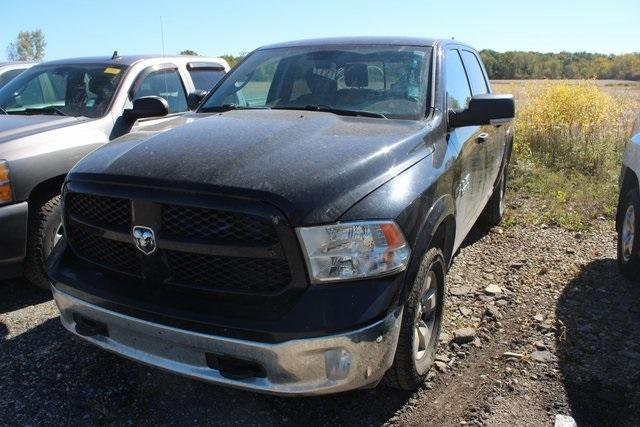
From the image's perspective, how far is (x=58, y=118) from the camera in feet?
14.7

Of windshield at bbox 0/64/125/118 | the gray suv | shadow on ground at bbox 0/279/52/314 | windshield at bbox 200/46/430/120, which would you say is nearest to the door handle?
A: windshield at bbox 200/46/430/120

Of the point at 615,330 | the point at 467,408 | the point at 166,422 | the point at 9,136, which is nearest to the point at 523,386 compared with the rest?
the point at 467,408

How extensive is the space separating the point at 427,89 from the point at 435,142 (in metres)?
0.46

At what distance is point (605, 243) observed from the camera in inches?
204

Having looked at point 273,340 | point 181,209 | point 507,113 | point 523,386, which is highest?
point 507,113

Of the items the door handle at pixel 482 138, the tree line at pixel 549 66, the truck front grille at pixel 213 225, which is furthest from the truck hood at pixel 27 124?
the tree line at pixel 549 66

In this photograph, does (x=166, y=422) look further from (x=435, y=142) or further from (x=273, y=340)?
(x=435, y=142)

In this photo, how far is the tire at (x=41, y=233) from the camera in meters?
3.75

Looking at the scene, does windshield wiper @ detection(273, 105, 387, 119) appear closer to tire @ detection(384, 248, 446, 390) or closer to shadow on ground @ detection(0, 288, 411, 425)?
tire @ detection(384, 248, 446, 390)

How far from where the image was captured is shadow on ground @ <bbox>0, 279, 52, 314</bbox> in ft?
12.9

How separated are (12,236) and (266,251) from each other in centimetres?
227

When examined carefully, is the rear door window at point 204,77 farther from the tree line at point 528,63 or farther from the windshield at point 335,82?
the tree line at point 528,63

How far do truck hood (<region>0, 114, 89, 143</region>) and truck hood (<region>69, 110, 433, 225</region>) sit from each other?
55.6 inches

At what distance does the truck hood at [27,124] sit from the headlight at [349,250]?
8.98ft
